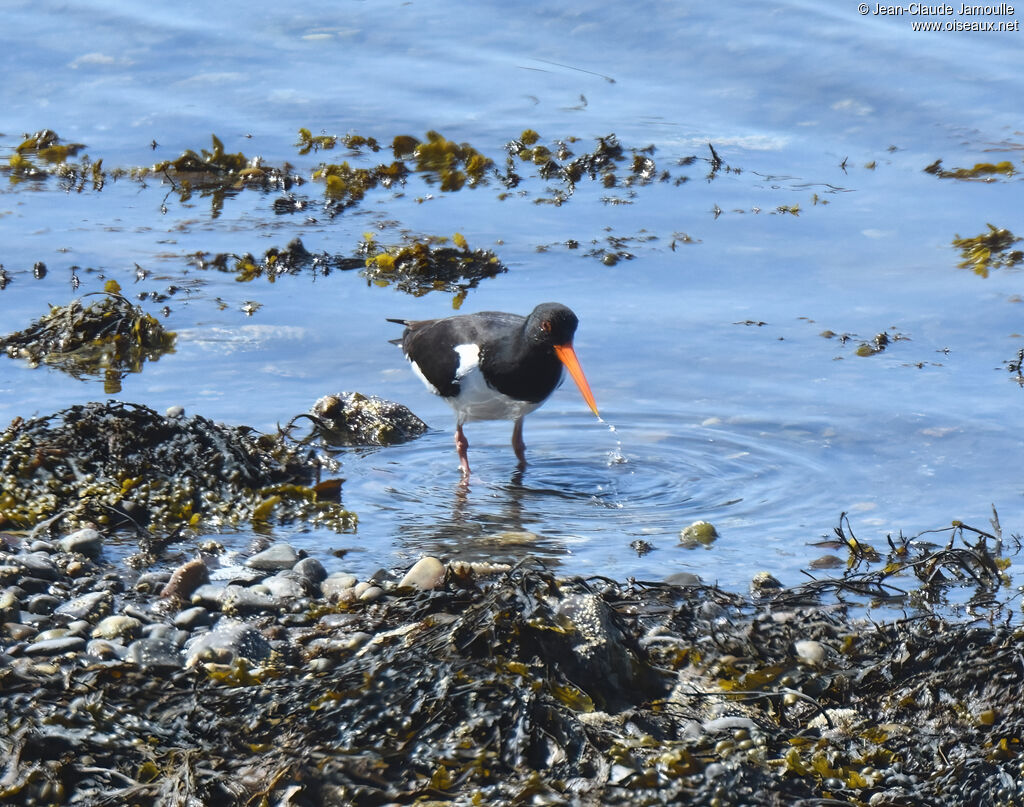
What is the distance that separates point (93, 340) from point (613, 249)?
3.79m

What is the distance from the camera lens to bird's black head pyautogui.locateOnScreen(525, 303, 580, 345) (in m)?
6.80

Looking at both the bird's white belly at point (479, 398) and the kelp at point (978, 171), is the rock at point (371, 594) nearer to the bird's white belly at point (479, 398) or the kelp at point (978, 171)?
the bird's white belly at point (479, 398)

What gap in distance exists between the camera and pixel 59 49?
1468 cm

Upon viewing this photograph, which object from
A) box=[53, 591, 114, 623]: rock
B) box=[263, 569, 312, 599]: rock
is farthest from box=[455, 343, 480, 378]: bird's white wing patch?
box=[53, 591, 114, 623]: rock

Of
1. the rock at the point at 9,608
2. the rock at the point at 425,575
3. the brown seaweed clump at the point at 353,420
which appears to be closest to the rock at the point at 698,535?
the rock at the point at 425,575

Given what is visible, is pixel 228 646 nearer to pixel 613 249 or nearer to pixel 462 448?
pixel 462 448

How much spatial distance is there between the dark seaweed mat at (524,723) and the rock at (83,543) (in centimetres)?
124

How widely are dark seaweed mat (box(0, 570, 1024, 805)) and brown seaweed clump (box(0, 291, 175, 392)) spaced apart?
4.13m

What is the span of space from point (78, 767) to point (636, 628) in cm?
192

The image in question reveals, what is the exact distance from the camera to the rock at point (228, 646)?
4098 mm

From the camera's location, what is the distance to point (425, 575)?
4793 mm

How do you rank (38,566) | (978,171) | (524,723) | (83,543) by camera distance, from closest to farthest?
(524,723) < (38,566) < (83,543) < (978,171)

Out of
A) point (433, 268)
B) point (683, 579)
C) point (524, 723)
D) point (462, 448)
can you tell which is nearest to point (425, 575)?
point (683, 579)

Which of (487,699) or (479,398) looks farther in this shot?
(479,398)
